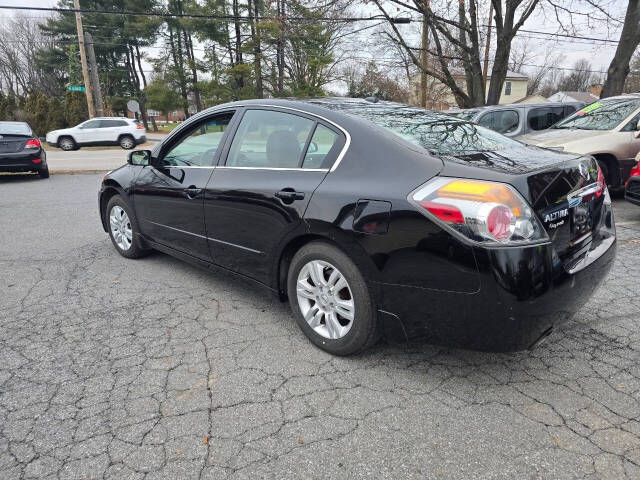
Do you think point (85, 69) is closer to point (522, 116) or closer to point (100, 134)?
point (100, 134)

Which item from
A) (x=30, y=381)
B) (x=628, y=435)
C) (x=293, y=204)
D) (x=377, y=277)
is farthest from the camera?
(x=293, y=204)

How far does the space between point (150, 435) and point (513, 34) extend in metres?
17.5

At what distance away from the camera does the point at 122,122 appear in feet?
74.4

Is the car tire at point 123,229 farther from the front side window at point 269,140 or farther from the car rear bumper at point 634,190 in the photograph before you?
the car rear bumper at point 634,190

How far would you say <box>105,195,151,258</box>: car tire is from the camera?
4355 mm

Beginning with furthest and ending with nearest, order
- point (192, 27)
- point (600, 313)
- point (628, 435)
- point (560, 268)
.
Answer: point (192, 27)
point (600, 313)
point (560, 268)
point (628, 435)

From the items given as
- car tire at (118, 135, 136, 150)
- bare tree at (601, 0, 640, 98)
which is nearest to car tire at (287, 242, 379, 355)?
bare tree at (601, 0, 640, 98)

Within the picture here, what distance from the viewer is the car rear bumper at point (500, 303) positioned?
78.2 inches

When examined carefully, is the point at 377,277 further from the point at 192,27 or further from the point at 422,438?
the point at 192,27

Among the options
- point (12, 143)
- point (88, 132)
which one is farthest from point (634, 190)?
point (88, 132)

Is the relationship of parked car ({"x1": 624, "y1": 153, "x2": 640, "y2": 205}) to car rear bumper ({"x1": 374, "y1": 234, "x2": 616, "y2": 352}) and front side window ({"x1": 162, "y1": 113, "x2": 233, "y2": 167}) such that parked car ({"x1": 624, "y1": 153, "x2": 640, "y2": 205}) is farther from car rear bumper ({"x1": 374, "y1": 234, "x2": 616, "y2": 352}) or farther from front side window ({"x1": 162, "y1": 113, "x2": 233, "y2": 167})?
front side window ({"x1": 162, "y1": 113, "x2": 233, "y2": 167})

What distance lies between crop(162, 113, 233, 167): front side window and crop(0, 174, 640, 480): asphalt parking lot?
1123 millimetres

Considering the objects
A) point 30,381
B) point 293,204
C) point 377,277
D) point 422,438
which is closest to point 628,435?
point 422,438

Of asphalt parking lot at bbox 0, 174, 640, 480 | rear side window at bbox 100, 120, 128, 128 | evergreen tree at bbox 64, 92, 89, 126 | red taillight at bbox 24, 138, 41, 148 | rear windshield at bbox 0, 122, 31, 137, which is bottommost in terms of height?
asphalt parking lot at bbox 0, 174, 640, 480
